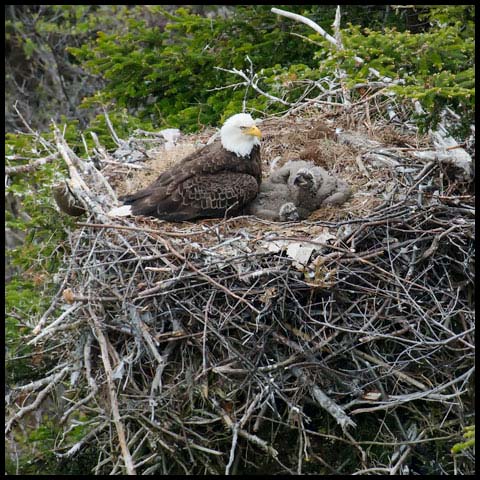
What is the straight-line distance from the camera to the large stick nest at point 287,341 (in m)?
7.50

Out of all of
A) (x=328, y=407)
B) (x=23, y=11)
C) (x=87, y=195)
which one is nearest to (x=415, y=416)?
(x=328, y=407)

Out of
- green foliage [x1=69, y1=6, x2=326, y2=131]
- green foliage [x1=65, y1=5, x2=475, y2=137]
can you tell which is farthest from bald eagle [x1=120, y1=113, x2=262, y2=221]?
green foliage [x1=69, y1=6, x2=326, y2=131]

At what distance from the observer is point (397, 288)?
7.62 m

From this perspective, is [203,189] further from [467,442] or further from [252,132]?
[467,442]

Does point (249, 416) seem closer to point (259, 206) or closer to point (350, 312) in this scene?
point (350, 312)

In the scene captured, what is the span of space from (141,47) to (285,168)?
370 centimetres

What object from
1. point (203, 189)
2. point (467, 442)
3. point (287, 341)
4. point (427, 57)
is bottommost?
point (287, 341)

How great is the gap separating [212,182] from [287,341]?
1.75m

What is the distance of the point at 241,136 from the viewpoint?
895cm

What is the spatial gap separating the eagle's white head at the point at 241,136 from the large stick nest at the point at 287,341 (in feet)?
3.38

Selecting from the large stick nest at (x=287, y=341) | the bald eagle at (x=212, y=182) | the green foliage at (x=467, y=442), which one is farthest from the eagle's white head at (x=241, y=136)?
the green foliage at (x=467, y=442)

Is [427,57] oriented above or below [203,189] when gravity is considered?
above

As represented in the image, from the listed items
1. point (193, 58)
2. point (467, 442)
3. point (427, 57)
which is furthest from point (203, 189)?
point (467, 442)

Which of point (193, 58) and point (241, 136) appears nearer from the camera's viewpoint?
point (241, 136)
